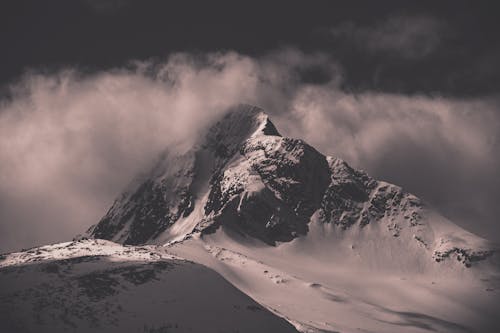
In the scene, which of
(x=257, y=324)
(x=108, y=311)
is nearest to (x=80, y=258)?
(x=108, y=311)

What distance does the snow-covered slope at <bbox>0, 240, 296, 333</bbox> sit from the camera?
149 m

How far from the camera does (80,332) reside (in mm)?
144125

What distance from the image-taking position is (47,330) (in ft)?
471

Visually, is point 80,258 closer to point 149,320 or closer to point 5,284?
point 5,284

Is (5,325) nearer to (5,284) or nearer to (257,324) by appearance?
(5,284)

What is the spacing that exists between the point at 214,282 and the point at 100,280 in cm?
2791

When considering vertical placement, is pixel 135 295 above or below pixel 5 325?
above

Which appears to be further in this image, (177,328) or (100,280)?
(100,280)

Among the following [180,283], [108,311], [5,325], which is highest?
[180,283]

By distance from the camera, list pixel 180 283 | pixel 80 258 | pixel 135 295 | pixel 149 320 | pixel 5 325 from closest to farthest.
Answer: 1. pixel 5 325
2. pixel 149 320
3. pixel 135 295
4. pixel 180 283
5. pixel 80 258

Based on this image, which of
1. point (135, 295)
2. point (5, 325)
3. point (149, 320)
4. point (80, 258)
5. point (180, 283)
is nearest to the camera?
point (5, 325)

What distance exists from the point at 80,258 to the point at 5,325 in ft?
175

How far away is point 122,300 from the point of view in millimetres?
160125

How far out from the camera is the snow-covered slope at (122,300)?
488 ft
